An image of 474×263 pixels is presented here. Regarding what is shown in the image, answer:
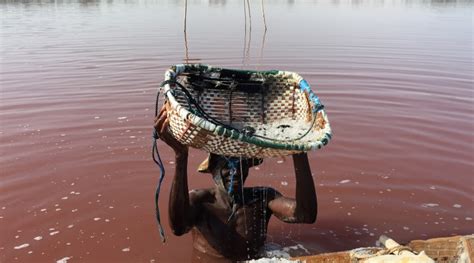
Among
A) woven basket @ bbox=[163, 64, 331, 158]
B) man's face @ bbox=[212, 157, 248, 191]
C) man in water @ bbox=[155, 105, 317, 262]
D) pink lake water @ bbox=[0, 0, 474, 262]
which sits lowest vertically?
pink lake water @ bbox=[0, 0, 474, 262]

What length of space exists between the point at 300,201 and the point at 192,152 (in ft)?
8.12

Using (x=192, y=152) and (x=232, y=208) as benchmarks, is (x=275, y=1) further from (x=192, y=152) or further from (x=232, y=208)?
(x=232, y=208)

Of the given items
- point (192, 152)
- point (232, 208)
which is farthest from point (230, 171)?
point (192, 152)

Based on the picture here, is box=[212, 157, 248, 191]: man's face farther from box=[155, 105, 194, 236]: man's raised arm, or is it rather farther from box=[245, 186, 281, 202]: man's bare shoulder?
box=[155, 105, 194, 236]: man's raised arm

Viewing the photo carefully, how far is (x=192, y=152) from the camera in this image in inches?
195

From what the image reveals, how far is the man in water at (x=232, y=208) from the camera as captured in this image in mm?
2545

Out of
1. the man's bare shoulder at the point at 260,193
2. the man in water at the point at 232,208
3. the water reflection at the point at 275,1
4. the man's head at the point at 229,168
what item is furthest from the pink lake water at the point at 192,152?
the water reflection at the point at 275,1

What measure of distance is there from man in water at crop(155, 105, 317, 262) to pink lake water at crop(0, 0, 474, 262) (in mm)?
544

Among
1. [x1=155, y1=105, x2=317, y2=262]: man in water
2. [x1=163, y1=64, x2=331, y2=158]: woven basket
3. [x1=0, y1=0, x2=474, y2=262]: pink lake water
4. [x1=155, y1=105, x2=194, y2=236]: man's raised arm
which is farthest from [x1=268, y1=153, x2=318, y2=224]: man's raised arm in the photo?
[x1=0, y1=0, x2=474, y2=262]: pink lake water

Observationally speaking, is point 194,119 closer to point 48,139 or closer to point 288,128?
point 288,128

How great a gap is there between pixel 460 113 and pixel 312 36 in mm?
7794

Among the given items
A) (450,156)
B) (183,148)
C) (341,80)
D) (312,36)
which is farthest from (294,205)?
(312,36)

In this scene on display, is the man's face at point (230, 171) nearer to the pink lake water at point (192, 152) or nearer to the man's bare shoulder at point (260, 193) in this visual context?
the man's bare shoulder at point (260, 193)

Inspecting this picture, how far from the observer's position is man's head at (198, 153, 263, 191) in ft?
8.45
